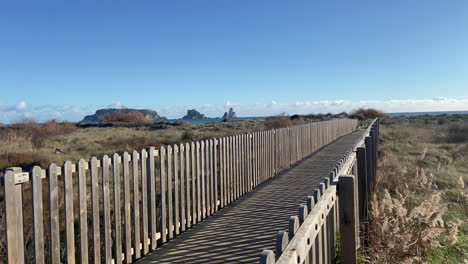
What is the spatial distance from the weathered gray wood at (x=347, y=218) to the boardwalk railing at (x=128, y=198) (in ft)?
8.08

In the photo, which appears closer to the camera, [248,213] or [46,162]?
[248,213]

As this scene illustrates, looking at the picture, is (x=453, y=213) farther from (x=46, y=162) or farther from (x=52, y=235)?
(x=46, y=162)

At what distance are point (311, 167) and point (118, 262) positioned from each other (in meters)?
7.95

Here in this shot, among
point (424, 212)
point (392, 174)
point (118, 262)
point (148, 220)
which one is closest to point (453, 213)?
point (392, 174)

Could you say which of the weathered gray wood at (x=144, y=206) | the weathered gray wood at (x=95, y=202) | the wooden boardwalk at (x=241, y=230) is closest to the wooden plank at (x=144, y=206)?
the weathered gray wood at (x=144, y=206)

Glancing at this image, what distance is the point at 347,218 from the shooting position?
11.0ft

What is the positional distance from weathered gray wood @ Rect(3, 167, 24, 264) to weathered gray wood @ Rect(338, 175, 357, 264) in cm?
274

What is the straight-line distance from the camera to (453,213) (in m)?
A: 7.42

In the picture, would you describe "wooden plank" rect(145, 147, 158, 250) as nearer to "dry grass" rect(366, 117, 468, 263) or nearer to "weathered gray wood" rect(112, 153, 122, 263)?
"weathered gray wood" rect(112, 153, 122, 263)

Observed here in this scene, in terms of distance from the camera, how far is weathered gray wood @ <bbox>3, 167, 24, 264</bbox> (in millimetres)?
2973

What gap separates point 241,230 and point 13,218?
123 inches

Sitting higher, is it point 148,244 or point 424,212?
point 424,212

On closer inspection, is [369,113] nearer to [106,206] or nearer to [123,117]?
[123,117]

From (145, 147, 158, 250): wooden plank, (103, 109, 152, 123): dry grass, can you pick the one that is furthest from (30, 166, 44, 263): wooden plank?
(103, 109, 152, 123): dry grass
